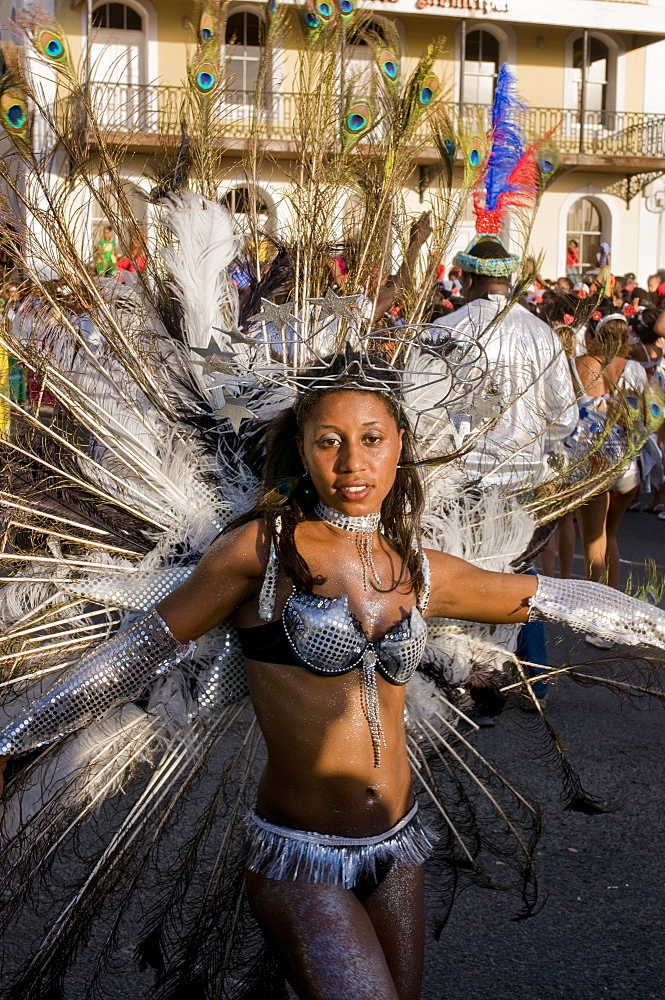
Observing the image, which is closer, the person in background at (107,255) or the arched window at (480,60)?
the person in background at (107,255)

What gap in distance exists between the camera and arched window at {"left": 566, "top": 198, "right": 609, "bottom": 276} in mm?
26125

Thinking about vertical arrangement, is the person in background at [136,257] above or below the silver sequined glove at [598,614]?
above

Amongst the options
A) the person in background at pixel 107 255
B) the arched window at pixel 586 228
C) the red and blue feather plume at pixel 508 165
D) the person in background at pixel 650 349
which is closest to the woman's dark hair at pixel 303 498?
the person in background at pixel 107 255

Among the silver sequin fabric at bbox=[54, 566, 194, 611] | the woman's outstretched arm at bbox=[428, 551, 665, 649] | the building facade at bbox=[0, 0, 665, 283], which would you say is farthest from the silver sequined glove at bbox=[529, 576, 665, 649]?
the building facade at bbox=[0, 0, 665, 283]

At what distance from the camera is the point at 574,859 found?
4.11m

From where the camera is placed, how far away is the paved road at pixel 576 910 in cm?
334

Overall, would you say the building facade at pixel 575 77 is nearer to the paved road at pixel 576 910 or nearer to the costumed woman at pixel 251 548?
the paved road at pixel 576 910

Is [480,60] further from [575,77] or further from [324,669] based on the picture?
[324,669]

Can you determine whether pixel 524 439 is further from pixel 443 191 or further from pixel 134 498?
pixel 134 498

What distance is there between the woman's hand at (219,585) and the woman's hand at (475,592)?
41cm

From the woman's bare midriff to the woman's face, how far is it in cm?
37

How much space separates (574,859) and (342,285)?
2241mm

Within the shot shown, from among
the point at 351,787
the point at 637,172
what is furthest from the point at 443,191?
the point at 637,172

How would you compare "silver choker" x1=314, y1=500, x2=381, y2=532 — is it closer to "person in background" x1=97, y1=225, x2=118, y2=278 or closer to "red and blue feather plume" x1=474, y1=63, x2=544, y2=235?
"person in background" x1=97, y1=225, x2=118, y2=278
